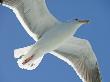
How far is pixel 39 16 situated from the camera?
24.1 feet

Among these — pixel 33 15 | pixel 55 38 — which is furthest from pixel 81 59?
pixel 33 15

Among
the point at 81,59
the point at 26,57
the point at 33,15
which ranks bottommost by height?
the point at 81,59

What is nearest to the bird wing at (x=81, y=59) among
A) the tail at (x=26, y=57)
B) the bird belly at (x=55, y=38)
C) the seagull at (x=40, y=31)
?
the seagull at (x=40, y=31)

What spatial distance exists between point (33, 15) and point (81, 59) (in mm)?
1108

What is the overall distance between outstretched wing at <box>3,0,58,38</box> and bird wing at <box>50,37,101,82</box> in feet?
1.59

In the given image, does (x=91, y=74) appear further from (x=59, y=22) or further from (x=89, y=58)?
(x=59, y=22)

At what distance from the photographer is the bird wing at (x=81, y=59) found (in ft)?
25.5

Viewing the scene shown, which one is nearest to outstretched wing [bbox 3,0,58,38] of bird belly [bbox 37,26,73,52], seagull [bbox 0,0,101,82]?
seagull [bbox 0,0,101,82]

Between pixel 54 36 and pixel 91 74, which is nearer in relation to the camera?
pixel 54 36

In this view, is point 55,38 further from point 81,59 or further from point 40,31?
point 81,59

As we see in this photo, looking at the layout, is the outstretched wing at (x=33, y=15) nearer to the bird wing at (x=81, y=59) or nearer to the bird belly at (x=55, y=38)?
the bird belly at (x=55, y=38)

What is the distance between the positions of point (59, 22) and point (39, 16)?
30cm

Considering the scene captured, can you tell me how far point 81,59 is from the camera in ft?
26.0

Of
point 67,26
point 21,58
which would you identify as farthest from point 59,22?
point 21,58
